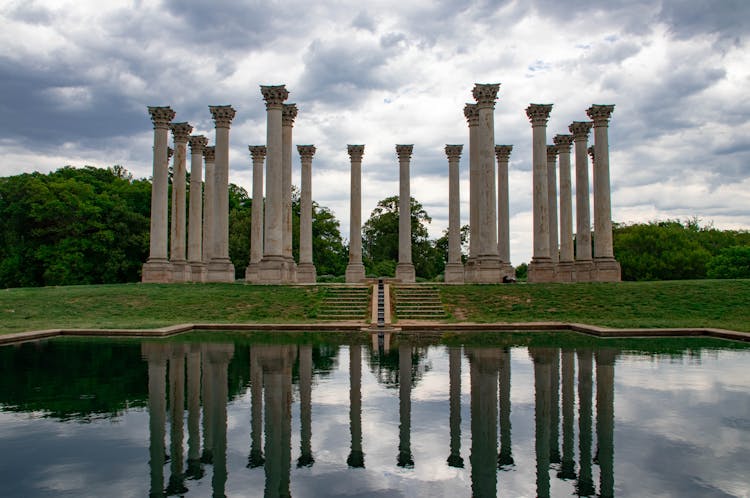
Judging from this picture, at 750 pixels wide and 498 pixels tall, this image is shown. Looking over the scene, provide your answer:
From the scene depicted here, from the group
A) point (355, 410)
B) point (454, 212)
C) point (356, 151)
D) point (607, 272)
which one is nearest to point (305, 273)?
point (356, 151)

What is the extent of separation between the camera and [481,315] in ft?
115

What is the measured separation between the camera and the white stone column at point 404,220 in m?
56.8

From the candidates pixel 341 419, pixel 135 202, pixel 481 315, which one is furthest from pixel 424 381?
pixel 135 202

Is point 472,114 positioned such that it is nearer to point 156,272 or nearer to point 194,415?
point 156,272

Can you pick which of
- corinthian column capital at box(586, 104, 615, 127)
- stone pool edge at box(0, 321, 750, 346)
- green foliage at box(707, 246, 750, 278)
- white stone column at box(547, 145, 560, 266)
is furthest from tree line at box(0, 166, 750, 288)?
stone pool edge at box(0, 321, 750, 346)

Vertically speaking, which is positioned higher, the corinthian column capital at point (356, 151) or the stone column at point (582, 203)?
the corinthian column capital at point (356, 151)

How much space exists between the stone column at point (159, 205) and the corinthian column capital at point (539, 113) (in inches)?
1307

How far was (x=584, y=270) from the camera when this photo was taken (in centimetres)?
5009

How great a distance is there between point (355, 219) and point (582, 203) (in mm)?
22605

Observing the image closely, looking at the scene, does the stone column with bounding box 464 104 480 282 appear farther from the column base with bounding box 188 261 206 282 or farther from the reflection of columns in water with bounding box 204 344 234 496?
the reflection of columns in water with bounding box 204 344 234 496

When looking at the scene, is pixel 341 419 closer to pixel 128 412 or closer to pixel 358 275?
pixel 128 412

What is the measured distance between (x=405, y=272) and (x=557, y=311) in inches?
914

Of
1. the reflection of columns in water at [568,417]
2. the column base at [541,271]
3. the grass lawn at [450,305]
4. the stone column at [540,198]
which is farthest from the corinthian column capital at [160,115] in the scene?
the reflection of columns in water at [568,417]

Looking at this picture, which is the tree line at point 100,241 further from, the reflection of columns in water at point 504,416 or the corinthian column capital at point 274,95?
the reflection of columns in water at point 504,416
